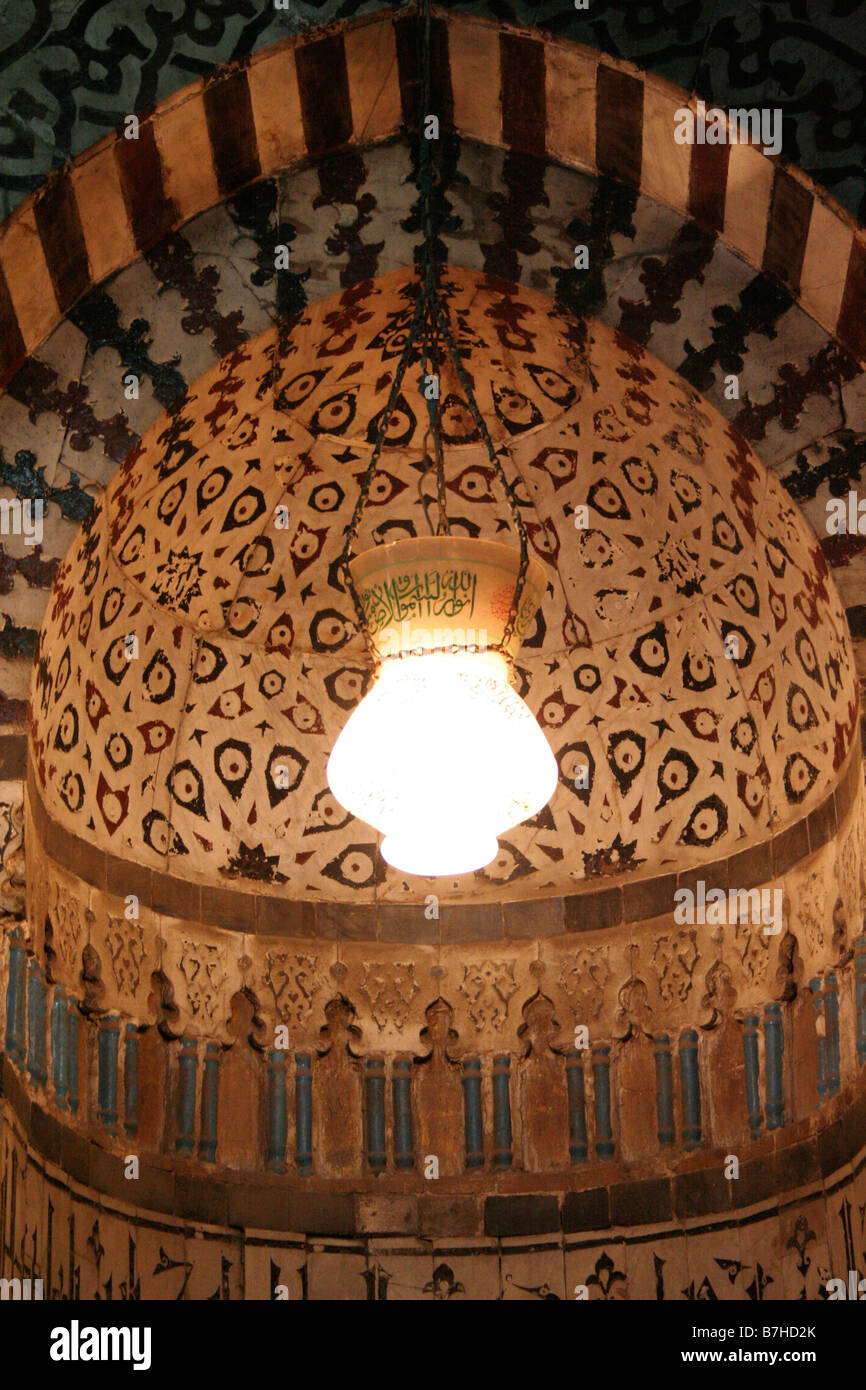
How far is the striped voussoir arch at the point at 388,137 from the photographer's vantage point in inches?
180

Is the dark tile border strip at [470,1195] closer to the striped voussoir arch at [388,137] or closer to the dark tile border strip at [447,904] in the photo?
the dark tile border strip at [447,904]

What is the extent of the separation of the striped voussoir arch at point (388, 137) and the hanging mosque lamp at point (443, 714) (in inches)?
43.4

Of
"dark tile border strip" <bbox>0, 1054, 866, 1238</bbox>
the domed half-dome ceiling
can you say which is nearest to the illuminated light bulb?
the domed half-dome ceiling

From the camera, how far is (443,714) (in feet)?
13.0

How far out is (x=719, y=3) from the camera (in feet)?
15.0

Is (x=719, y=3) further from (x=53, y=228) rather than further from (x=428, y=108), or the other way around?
(x=53, y=228)

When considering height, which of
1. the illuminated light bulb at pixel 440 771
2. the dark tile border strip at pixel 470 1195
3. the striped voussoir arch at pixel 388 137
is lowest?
the dark tile border strip at pixel 470 1195

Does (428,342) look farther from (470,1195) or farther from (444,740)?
(470,1195)

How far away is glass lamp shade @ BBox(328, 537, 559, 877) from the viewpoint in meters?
3.91

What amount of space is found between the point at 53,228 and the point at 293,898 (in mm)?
2162

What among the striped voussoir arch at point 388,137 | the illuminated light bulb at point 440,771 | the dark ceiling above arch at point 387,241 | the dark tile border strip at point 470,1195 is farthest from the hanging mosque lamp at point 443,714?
the dark tile border strip at point 470,1195

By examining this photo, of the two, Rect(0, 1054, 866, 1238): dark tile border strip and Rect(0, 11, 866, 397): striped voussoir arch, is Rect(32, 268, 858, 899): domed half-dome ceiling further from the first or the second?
Rect(0, 1054, 866, 1238): dark tile border strip

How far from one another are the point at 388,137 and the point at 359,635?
1573 millimetres

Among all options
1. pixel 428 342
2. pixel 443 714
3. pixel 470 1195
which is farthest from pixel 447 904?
pixel 443 714
